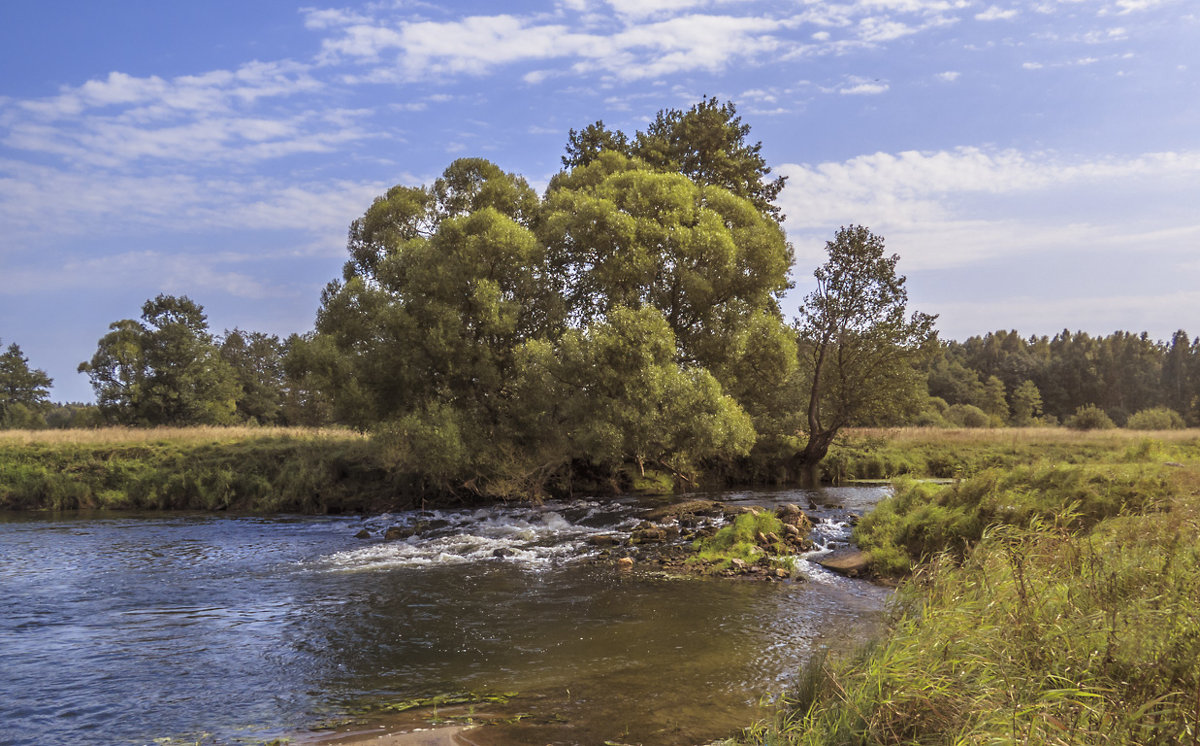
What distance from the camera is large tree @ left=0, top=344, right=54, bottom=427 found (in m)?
77.1

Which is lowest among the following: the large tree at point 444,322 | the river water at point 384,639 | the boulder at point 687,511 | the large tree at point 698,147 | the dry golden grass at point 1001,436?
the river water at point 384,639

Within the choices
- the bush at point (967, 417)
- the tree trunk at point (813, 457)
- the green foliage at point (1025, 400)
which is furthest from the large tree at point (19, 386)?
the green foliage at point (1025, 400)

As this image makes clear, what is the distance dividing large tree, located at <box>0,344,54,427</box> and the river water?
73.5 metres

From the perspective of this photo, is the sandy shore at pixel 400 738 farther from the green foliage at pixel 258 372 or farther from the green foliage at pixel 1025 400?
the green foliage at pixel 1025 400

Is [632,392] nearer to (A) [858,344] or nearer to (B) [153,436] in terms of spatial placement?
(A) [858,344]

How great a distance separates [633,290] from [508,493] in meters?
9.35

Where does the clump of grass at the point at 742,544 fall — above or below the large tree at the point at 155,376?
below

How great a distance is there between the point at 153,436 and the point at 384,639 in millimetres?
30872

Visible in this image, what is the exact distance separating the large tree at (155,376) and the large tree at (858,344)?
146 feet

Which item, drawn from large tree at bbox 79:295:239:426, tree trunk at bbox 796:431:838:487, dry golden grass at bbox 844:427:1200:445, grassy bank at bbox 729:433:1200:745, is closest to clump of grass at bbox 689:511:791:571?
grassy bank at bbox 729:433:1200:745

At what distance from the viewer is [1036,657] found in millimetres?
6117

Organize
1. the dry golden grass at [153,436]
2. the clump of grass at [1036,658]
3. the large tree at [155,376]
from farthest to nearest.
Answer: the large tree at [155,376], the dry golden grass at [153,436], the clump of grass at [1036,658]

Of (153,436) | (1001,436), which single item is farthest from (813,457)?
(153,436)

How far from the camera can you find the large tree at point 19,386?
253 ft
